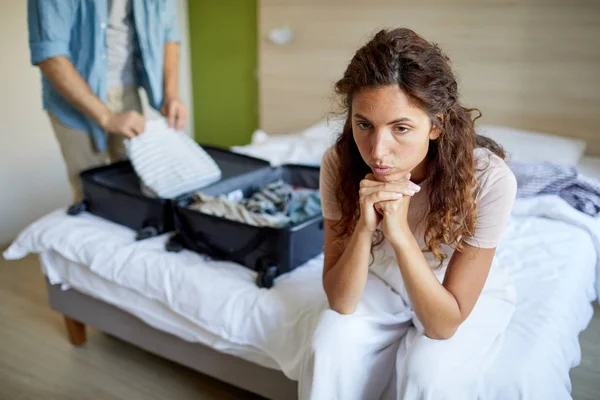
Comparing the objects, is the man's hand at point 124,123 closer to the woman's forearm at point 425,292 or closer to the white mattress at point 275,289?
the white mattress at point 275,289

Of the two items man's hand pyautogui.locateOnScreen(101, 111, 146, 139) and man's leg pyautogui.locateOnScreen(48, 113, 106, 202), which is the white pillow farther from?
man's leg pyautogui.locateOnScreen(48, 113, 106, 202)

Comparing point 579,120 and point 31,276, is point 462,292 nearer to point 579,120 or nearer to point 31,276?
point 579,120

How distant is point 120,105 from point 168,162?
0.35 m

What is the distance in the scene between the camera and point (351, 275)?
3.36ft

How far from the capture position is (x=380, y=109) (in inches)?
36.2

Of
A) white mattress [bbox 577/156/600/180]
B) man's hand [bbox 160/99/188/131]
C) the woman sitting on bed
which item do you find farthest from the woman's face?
white mattress [bbox 577/156/600/180]

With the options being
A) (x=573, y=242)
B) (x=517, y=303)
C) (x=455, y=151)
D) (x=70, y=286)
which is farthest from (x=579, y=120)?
(x=70, y=286)

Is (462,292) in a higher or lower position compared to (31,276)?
higher

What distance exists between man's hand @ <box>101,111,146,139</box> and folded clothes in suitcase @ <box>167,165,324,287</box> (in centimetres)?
27

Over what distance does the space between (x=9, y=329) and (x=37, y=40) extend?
0.98 metres

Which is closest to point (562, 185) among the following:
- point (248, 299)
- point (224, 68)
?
point (248, 299)

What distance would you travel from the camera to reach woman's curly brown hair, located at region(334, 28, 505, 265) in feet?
2.99

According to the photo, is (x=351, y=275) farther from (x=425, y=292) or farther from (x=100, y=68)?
(x=100, y=68)

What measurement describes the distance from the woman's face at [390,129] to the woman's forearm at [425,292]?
0.13 meters
